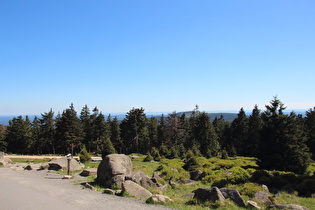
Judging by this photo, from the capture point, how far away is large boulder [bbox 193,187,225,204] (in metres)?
10.3

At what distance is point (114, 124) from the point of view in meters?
74.5

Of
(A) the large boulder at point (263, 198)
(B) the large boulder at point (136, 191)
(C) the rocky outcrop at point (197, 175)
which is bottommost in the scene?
(C) the rocky outcrop at point (197, 175)

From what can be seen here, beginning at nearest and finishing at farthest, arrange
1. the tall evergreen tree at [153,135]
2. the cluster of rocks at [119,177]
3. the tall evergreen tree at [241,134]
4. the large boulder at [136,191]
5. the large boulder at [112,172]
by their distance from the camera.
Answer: the large boulder at [136,191] → the cluster of rocks at [119,177] → the large boulder at [112,172] → the tall evergreen tree at [241,134] → the tall evergreen tree at [153,135]

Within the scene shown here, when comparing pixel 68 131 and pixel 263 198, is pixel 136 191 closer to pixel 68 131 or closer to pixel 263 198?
pixel 263 198

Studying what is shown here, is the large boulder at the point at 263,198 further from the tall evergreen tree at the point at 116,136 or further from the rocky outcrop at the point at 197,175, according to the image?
the tall evergreen tree at the point at 116,136

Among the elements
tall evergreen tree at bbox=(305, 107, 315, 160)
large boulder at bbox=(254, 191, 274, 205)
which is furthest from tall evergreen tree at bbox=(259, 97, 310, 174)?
tall evergreen tree at bbox=(305, 107, 315, 160)

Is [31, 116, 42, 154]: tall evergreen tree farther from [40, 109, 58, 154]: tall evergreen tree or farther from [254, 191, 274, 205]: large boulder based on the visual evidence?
[254, 191, 274, 205]: large boulder

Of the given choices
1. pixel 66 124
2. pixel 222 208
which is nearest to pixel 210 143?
pixel 66 124

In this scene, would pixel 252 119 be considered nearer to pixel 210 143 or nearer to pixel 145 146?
pixel 210 143

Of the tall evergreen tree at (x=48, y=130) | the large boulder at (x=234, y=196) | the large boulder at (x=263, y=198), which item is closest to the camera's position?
the large boulder at (x=234, y=196)

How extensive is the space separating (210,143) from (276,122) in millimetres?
27726

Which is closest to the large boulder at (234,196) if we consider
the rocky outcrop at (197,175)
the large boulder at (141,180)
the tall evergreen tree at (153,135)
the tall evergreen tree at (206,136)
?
the large boulder at (141,180)

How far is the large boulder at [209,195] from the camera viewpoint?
10302 mm

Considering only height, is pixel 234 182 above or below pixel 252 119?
below
